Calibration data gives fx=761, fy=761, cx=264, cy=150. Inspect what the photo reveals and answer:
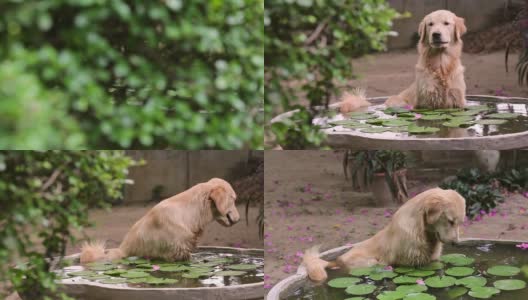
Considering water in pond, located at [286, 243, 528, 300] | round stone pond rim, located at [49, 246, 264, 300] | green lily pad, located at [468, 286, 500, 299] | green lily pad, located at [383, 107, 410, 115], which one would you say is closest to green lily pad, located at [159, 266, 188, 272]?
round stone pond rim, located at [49, 246, 264, 300]

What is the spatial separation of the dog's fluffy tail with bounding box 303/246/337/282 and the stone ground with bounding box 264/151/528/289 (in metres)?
0.04

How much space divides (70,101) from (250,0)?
709 mm

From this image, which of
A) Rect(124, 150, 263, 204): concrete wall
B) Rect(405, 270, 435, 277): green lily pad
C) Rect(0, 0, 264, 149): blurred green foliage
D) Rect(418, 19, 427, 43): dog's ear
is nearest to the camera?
Rect(0, 0, 264, 149): blurred green foliage

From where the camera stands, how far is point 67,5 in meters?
2.39

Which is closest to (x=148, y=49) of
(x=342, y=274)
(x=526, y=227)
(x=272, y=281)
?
(x=272, y=281)

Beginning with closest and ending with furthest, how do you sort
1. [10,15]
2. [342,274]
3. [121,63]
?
1. [10,15]
2. [121,63]
3. [342,274]

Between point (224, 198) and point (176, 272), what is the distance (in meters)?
0.35

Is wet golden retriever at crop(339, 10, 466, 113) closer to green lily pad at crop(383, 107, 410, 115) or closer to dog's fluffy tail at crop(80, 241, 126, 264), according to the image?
green lily pad at crop(383, 107, 410, 115)

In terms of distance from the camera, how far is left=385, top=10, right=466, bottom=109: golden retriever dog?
115 inches

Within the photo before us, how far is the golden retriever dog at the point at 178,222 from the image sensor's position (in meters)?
2.97

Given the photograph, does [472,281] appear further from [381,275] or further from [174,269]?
[174,269]

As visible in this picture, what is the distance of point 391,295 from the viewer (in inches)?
121

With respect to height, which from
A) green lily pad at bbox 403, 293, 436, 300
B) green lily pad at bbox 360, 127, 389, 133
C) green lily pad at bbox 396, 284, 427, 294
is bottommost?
green lily pad at bbox 403, 293, 436, 300

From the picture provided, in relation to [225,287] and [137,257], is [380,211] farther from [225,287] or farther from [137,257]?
[137,257]
